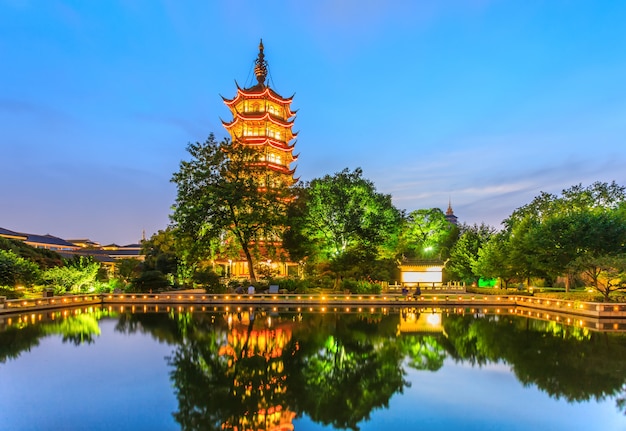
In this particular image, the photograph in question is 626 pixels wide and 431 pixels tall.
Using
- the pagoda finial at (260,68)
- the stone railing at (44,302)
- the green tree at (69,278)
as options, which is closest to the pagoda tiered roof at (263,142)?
the pagoda finial at (260,68)

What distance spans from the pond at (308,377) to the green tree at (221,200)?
1488 cm

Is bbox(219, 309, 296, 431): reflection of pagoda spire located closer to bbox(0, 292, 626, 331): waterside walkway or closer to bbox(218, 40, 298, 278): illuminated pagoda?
bbox(0, 292, 626, 331): waterside walkway

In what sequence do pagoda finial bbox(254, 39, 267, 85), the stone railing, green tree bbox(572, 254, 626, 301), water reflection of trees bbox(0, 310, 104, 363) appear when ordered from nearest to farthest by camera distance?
1. water reflection of trees bbox(0, 310, 104, 363)
2. the stone railing
3. green tree bbox(572, 254, 626, 301)
4. pagoda finial bbox(254, 39, 267, 85)

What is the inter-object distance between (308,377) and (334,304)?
1712 cm

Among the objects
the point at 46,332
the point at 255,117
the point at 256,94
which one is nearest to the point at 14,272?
the point at 46,332

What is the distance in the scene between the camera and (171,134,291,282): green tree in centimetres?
3175

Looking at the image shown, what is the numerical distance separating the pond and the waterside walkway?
20.1 feet

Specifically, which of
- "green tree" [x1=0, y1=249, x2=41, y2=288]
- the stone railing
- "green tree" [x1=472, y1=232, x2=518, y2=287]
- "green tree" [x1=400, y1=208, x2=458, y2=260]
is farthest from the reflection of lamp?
"green tree" [x1=400, y1=208, x2=458, y2=260]

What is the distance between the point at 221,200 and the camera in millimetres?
31828

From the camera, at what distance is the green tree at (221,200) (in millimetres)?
31750

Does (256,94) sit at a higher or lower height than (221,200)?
higher

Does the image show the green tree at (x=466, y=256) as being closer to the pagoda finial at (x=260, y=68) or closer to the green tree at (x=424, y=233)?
the green tree at (x=424, y=233)

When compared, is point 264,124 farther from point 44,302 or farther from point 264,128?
point 44,302

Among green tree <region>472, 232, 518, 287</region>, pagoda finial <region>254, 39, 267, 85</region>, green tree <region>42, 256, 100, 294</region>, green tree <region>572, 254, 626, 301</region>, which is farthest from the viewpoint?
pagoda finial <region>254, 39, 267, 85</region>
